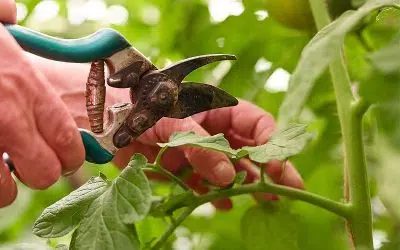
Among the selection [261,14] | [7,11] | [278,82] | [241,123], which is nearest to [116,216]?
[7,11]

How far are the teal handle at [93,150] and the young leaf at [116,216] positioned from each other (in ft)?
0.29

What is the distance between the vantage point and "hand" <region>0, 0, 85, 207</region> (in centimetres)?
66

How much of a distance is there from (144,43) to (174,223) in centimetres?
53

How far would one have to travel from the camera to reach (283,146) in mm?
670

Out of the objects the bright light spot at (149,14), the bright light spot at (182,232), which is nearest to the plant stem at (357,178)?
Result: the bright light spot at (182,232)

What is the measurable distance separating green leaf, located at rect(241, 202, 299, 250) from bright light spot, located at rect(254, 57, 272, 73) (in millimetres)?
207

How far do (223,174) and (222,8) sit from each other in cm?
48

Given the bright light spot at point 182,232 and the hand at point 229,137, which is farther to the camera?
the bright light spot at point 182,232

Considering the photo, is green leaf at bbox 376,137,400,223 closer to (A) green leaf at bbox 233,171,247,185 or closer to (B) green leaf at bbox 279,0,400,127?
(B) green leaf at bbox 279,0,400,127

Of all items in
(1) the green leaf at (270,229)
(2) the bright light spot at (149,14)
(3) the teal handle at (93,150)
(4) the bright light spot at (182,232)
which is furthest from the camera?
(2) the bright light spot at (149,14)

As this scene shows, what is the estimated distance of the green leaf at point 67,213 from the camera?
26.0 inches

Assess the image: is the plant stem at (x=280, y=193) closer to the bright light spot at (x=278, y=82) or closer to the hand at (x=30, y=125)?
the hand at (x=30, y=125)

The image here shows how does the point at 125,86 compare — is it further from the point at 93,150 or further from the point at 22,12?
the point at 22,12

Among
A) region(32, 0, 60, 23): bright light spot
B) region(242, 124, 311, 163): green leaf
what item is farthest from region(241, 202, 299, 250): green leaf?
region(32, 0, 60, 23): bright light spot
